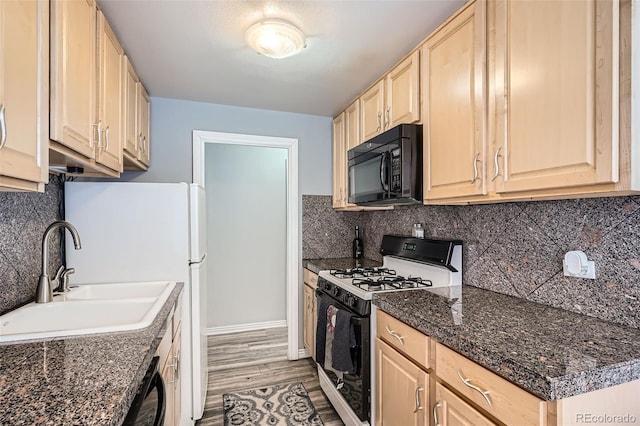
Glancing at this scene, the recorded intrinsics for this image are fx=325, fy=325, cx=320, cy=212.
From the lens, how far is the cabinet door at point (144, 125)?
2240 mm

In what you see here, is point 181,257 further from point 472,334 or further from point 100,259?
point 472,334

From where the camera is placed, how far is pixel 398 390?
1.48 m

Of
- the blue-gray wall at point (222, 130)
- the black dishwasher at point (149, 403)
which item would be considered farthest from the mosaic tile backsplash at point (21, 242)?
the blue-gray wall at point (222, 130)

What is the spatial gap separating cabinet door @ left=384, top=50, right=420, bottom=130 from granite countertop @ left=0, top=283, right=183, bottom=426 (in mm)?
1656

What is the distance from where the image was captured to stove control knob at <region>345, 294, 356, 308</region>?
187 centimetres

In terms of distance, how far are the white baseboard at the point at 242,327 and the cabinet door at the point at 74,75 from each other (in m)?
2.78

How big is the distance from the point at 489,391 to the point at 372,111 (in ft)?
6.03

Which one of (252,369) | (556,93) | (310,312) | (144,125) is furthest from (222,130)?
(556,93)

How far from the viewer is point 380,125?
2.20 m

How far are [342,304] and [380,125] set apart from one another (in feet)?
3.95

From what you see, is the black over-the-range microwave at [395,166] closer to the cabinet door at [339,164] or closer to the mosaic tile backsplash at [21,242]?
the cabinet door at [339,164]

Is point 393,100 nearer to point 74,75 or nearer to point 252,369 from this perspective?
point 74,75

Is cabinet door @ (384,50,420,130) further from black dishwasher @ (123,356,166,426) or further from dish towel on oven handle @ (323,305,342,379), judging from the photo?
black dishwasher @ (123,356,166,426)

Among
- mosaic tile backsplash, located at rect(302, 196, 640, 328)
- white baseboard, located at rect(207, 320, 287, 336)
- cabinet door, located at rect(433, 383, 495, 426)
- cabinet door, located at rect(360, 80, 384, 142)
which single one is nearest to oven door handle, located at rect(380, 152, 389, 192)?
cabinet door, located at rect(360, 80, 384, 142)
